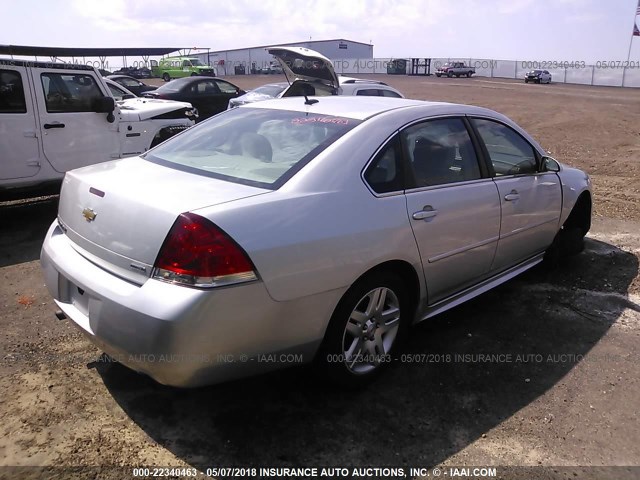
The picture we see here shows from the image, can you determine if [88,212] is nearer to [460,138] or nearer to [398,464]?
[398,464]

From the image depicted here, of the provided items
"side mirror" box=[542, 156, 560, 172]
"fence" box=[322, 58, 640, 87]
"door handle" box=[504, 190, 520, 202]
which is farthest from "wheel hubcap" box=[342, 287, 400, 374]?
"fence" box=[322, 58, 640, 87]

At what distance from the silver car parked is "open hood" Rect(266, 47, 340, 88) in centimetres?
518

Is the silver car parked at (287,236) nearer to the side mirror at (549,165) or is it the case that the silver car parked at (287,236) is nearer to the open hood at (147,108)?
the side mirror at (549,165)

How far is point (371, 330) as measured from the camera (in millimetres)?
3117

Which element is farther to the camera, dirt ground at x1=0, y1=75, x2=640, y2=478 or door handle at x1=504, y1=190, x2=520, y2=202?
door handle at x1=504, y1=190, x2=520, y2=202

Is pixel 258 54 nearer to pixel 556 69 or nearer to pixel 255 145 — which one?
pixel 556 69

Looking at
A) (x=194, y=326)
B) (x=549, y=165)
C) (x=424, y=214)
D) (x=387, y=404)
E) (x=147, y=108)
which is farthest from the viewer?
(x=147, y=108)

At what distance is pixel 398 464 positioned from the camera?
260cm

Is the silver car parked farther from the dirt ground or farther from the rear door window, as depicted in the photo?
the rear door window

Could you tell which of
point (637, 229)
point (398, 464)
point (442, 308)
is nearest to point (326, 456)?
point (398, 464)

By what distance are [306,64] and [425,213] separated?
21.3 ft

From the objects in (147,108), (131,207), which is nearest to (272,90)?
(147,108)

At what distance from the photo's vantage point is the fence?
5081 centimetres

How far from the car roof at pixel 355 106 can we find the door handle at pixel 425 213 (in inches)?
26.0
